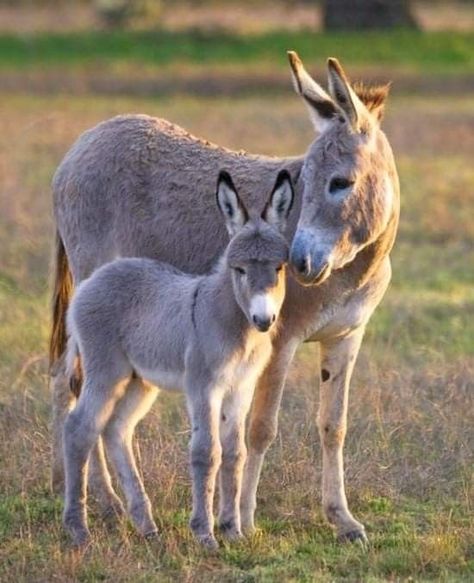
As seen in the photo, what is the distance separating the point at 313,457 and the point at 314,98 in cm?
215

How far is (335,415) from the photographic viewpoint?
756 centimetres

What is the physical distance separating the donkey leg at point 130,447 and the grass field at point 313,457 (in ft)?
0.43

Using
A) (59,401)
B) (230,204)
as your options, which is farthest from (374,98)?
(59,401)

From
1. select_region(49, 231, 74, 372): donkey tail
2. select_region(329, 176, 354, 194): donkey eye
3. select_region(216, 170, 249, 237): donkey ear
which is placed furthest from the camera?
select_region(49, 231, 74, 372): donkey tail

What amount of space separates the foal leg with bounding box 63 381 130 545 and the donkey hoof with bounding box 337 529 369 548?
122cm

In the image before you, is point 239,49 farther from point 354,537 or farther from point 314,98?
point 354,537

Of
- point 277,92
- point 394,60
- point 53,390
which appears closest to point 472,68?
point 394,60

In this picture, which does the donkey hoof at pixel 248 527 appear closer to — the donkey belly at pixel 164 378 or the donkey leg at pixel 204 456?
the donkey leg at pixel 204 456

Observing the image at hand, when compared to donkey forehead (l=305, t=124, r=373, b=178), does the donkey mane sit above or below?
above

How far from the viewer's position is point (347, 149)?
22.6ft

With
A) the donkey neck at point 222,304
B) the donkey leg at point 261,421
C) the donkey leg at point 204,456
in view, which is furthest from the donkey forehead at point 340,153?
the donkey leg at point 204,456

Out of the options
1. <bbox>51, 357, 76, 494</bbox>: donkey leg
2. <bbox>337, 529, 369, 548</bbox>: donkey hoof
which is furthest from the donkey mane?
<bbox>51, 357, 76, 494</bbox>: donkey leg

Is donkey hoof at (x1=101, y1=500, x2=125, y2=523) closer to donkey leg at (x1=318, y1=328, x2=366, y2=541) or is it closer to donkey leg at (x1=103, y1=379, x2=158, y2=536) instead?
donkey leg at (x1=103, y1=379, x2=158, y2=536)

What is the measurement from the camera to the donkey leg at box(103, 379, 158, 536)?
709cm
